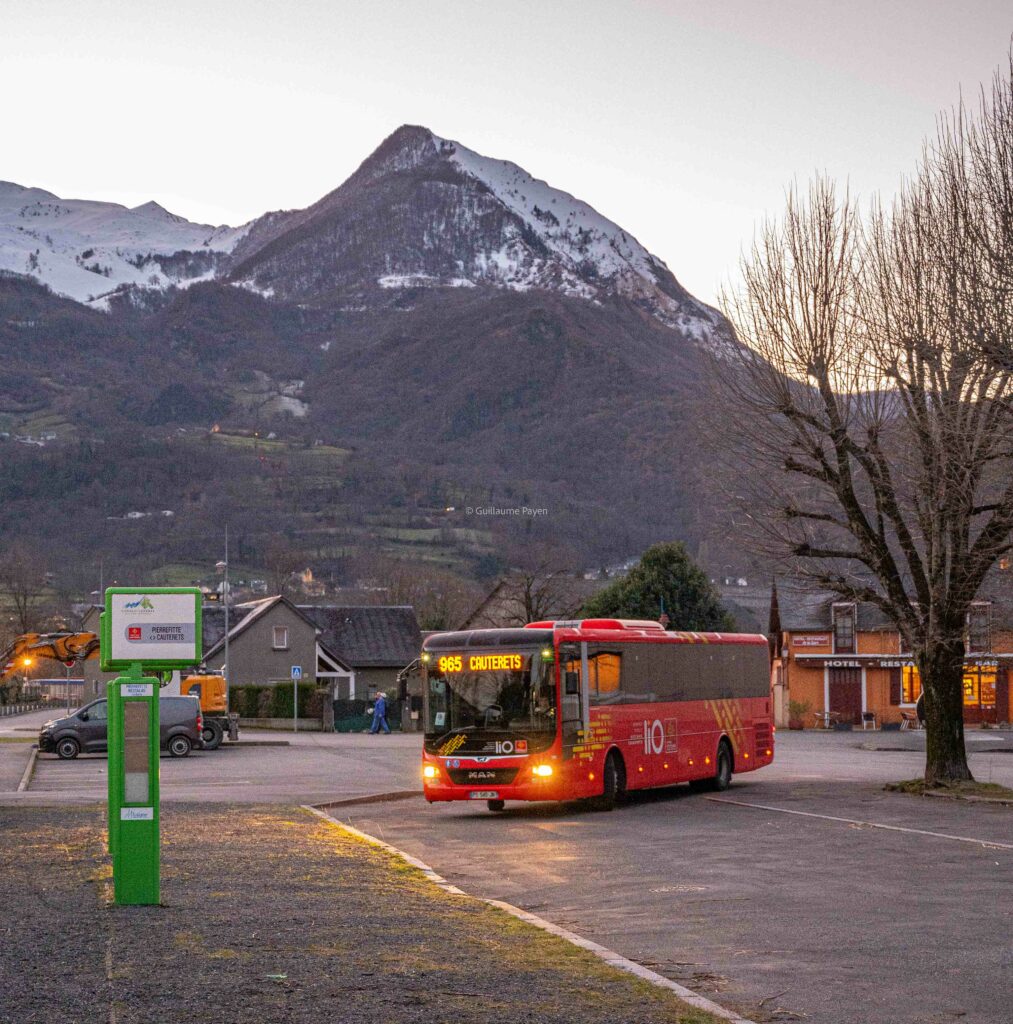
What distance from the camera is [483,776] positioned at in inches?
1034

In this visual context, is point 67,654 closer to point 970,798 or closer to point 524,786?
point 524,786

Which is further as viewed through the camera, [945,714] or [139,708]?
[945,714]

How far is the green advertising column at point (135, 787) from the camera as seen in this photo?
530 inches

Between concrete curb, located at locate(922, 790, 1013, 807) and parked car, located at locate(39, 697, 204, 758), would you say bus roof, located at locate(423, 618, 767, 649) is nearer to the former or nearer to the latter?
concrete curb, located at locate(922, 790, 1013, 807)

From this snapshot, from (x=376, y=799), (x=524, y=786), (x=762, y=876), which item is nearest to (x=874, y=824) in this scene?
(x=524, y=786)

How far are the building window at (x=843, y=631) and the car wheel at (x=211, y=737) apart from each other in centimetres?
3501

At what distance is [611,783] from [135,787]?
1455 cm

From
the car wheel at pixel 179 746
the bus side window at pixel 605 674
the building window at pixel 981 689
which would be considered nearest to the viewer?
the bus side window at pixel 605 674

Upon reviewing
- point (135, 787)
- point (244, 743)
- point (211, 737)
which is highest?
point (135, 787)

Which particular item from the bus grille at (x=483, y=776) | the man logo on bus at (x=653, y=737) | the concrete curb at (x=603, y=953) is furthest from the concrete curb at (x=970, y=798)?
the concrete curb at (x=603, y=953)

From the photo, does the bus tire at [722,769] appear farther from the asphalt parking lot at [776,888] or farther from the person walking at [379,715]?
the person walking at [379,715]

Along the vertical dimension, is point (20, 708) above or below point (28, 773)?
below

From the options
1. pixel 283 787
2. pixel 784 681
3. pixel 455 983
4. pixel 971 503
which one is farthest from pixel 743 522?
pixel 784 681

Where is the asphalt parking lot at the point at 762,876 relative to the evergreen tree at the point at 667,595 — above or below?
below
